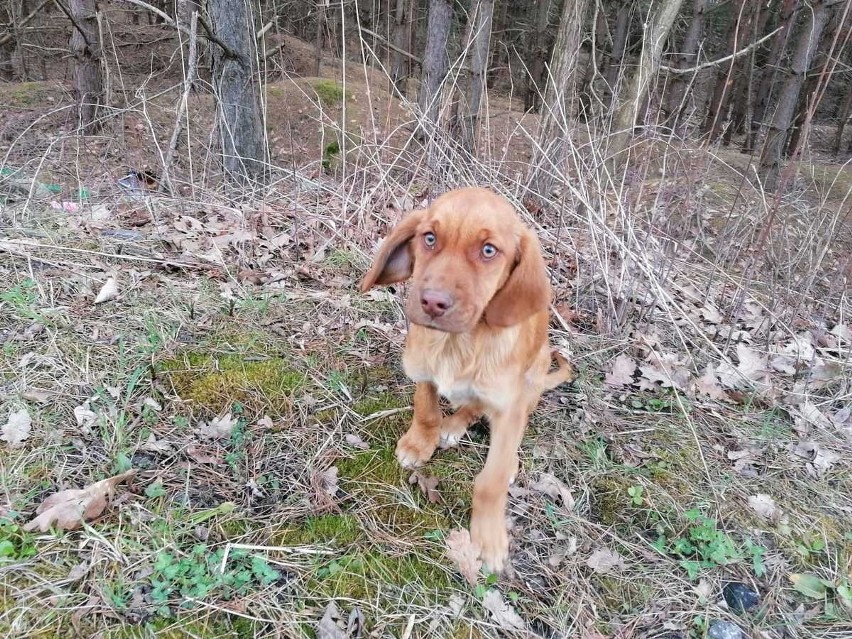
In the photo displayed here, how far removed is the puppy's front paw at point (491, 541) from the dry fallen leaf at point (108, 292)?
2.35 metres

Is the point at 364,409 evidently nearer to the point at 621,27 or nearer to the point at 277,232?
the point at 277,232

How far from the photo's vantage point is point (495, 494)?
2150 millimetres

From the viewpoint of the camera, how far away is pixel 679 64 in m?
13.3

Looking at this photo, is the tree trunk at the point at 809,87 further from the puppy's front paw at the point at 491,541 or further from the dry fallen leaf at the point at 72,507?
the dry fallen leaf at the point at 72,507

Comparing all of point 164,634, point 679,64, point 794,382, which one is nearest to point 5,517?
point 164,634

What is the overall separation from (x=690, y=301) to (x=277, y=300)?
302cm

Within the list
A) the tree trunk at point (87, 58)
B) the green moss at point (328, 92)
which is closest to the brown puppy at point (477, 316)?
the tree trunk at point (87, 58)

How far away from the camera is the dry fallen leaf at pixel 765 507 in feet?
7.98

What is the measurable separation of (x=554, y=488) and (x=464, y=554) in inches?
23.3

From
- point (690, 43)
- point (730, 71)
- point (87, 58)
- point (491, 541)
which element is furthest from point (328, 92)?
point (491, 541)

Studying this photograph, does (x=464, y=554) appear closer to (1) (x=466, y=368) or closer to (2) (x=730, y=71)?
(1) (x=466, y=368)

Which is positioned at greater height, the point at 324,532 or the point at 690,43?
the point at 690,43

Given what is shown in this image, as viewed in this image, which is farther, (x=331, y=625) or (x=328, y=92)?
(x=328, y=92)

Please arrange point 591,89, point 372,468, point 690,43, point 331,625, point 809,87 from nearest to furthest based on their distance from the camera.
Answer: point 331,625 < point 372,468 < point 591,89 < point 690,43 < point 809,87
